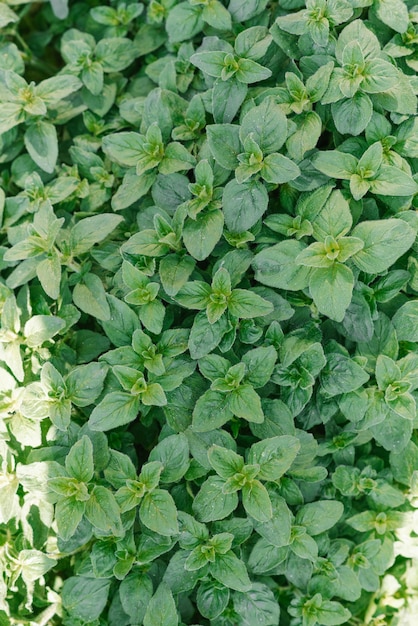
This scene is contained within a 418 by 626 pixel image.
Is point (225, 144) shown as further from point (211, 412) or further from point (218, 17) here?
point (211, 412)

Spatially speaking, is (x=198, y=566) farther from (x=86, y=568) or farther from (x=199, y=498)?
(x=86, y=568)

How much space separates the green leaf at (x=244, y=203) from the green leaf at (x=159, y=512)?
2.49 feet

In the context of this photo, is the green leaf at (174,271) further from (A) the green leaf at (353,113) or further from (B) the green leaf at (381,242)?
(A) the green leaf at (353,113)

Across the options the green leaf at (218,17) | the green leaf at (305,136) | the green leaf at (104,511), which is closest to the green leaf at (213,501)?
the green leaf at (104,511)

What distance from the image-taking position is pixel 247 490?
179cm

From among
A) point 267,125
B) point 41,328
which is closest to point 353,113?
point 267,125

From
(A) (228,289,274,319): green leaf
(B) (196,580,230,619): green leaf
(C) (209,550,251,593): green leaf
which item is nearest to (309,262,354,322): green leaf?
(A) (228,289,274,319): green leaf

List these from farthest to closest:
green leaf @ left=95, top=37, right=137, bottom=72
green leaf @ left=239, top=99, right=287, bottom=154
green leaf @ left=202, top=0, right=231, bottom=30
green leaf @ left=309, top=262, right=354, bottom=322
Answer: green leaf @ left=95, top=37, right=137, bottom=72 < green leaf @ left=202, top=0, right=231, bottom=30 < green leaf @ left=239, top=99, right=287, bottom=154 < green leaf @ left=309, top=262, right=354, bottom=322

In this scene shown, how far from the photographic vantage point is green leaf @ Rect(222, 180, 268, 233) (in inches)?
72.9

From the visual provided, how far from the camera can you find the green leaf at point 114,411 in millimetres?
1788

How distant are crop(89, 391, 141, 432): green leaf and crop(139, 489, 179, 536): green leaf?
21 cm

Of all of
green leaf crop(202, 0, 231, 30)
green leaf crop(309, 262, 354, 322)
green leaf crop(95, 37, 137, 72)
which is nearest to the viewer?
green leaf crop(309, 262, 354, 322)

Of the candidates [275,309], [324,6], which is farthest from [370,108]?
[275,309]

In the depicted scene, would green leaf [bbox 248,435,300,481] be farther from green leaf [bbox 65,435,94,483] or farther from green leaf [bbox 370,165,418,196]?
green leaf [bbox 370,165,418,196]
